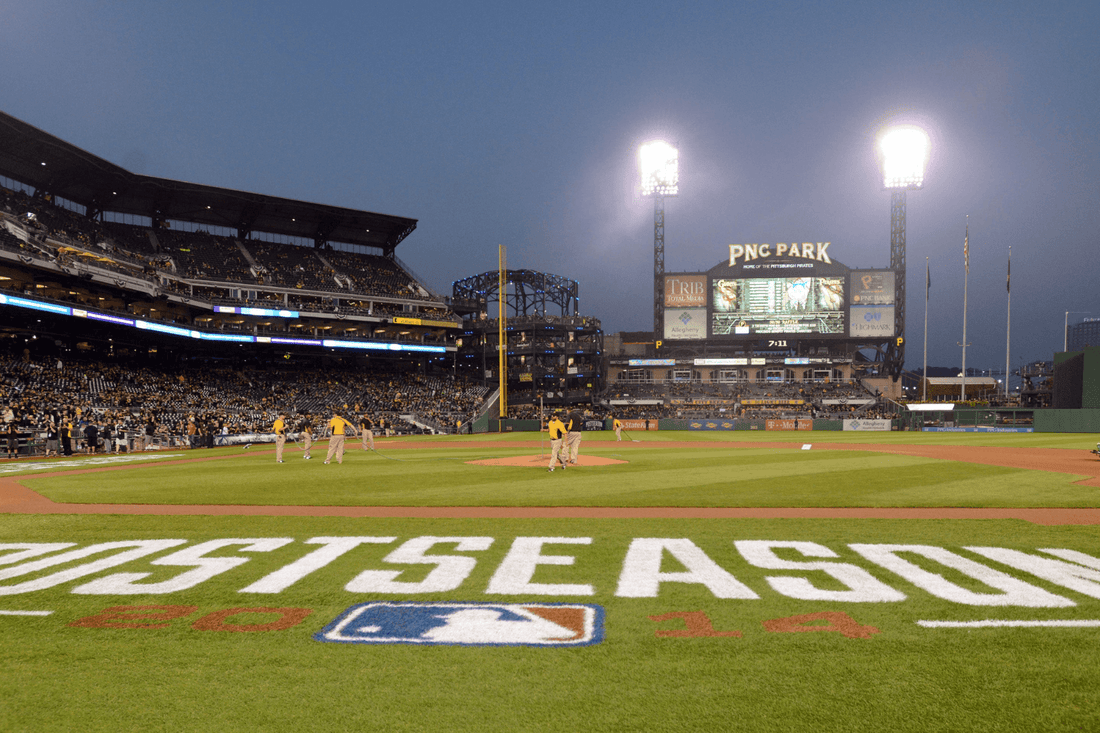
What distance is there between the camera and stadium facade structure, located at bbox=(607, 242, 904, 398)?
203 ft

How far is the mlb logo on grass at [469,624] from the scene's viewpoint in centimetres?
415

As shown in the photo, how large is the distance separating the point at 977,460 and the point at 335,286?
53.7 m

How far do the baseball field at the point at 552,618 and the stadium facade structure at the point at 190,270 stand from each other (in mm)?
34171

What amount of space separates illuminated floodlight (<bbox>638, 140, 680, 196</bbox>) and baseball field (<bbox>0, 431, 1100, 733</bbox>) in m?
56.3

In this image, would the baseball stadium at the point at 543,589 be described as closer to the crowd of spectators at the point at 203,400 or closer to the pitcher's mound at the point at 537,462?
the pitcher's mound at the point at 537,462

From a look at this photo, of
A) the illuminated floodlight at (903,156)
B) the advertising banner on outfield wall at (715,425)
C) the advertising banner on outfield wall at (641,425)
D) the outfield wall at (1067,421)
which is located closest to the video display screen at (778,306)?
the illuminated floodlight at (903,156)

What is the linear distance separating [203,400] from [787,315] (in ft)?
181

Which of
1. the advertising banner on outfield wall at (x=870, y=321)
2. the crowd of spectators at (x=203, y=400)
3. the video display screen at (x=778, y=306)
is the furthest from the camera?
the video display screen at (x=778, y=306)

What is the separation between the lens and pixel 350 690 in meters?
3.43

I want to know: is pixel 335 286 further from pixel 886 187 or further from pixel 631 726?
pixel 631 726

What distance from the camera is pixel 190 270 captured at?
51.1m

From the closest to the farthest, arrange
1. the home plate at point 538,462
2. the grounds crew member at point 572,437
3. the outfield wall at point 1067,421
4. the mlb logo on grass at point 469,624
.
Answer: the mlb logo on grass at point 469,624
the grounds crew member at point 572,437
the home plate at point 538,462
the outfield wall at point 1067,421

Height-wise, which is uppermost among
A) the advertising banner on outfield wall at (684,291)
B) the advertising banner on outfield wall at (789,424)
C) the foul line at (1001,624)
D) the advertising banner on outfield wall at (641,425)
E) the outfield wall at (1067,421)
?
the advertising banner on outfield wall at (684,291)

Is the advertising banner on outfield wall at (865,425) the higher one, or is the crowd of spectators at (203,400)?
the crowd of spectators at (203,400)
